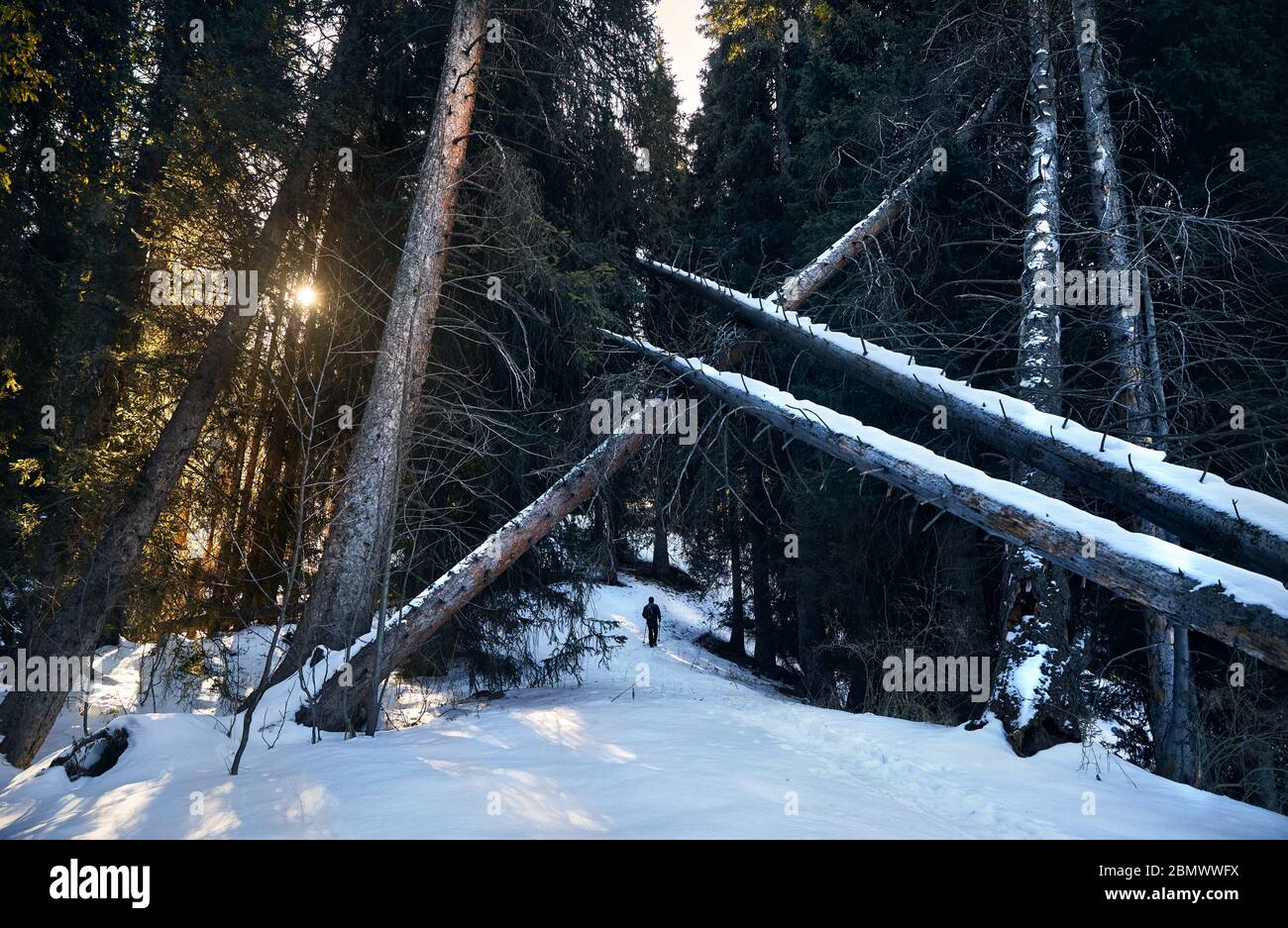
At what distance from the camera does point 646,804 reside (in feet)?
11.0

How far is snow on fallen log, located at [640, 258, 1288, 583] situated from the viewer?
3.74 meters

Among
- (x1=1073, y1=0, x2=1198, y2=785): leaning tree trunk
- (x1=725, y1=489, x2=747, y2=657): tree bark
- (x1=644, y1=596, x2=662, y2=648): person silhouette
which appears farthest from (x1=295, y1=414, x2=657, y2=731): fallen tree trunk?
(x1=644, y1=596, x2=662, y2=648): person silhouette

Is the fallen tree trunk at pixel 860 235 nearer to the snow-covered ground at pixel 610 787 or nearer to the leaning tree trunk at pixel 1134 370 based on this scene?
the leaning tree trunk at pixel 1134 370

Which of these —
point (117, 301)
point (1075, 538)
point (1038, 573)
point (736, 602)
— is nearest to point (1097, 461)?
point (1075, 538)

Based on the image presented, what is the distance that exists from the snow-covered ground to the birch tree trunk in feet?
3.34

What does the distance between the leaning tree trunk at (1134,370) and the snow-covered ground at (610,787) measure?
168cm

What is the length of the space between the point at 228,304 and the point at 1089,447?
8.31 meters

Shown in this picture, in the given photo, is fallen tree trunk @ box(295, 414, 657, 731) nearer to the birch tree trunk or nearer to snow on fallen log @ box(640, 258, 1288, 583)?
the birch tree trunk

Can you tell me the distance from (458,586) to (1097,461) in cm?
543

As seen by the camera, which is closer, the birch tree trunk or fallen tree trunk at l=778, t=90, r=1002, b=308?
the birch tree trunk

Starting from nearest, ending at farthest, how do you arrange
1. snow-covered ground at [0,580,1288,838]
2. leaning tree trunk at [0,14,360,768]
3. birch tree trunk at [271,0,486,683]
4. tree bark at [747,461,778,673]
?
1. snow-covered ground at [0,580,1288,838]
2. birch tree trunk at [271,0,486,683]
3. leaning tree trunk at [0,14,360,768]
4. tree bark at [747,461,778,673]
